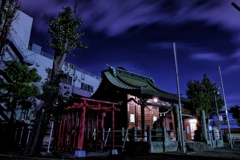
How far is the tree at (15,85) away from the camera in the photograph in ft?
65.0

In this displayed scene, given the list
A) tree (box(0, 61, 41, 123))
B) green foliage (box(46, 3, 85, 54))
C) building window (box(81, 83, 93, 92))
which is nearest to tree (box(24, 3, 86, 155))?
green foliage (box(46, 3, 85, 54))

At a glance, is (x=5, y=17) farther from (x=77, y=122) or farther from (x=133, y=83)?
(x=133, y=83)

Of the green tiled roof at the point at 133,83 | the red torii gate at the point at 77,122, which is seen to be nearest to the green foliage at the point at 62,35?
the red torii gate at the point at 77,122

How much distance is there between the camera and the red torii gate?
1049 cm

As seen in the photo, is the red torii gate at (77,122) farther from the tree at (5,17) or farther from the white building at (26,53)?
the white building at (26,53)

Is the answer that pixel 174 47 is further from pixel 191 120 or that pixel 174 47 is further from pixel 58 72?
pixel 191 120

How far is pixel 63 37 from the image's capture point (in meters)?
12.9

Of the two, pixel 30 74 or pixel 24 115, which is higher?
pixel 30 74

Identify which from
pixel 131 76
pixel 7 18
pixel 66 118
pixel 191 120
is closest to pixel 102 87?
pixel 131 76

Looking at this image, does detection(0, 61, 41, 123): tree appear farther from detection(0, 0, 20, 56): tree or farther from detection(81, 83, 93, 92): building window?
detection(81, 83, 93, 92): building window

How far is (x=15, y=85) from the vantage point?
19734mm

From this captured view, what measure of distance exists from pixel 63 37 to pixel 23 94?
11.3m

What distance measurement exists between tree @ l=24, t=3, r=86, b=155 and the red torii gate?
1297 mm

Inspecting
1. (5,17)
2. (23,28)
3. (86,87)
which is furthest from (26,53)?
(5,17)
